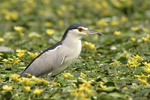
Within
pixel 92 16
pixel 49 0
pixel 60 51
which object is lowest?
pixel 60 51

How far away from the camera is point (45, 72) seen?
16.6ft

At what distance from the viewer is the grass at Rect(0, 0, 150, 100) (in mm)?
4363

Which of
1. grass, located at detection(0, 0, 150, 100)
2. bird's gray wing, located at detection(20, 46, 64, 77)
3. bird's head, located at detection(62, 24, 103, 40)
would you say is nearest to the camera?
grass, located at detection(0, 0, 150, 100)

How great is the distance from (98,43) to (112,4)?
5.18m

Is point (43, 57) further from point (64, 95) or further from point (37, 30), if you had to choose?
point (37, 30)

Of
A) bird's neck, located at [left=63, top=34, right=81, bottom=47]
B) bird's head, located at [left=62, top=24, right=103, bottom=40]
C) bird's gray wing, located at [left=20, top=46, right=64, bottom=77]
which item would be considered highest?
bird's head, located at [left=62, top=24, right=103, bottom=40]

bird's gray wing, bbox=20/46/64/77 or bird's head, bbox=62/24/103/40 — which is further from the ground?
bird's head, bbox=62/24/103/40

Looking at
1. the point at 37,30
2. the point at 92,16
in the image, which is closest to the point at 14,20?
the point at 37,30

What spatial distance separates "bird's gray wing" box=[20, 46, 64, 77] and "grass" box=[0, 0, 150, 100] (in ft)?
0.55

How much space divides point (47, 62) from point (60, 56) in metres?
0.28

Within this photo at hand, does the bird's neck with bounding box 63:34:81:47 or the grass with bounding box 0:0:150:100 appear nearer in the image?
the grass with bounding box 0:0:150:100

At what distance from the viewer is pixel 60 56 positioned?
4934 millimetres

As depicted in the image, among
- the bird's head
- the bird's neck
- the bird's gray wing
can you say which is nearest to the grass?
the bird's gray wing

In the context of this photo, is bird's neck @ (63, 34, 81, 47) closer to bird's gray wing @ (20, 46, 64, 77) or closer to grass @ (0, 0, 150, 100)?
bird's gray wing @ (20, 46, 64, 77)
